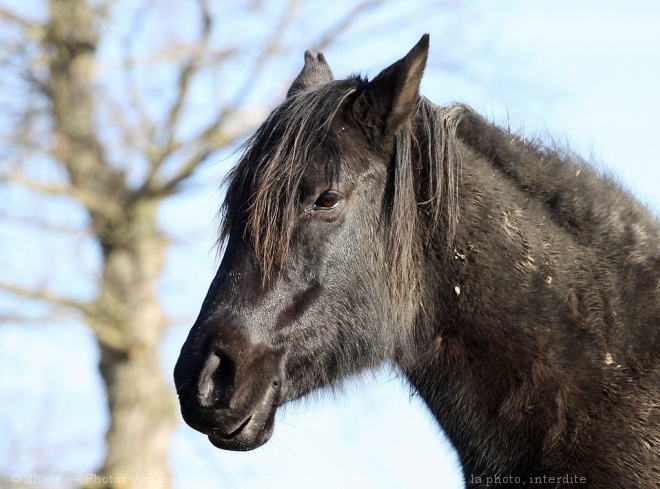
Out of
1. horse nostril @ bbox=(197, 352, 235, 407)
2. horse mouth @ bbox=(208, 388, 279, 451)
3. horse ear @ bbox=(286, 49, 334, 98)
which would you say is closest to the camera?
horse nostril @ bbox=(197, 352, 235, 407)

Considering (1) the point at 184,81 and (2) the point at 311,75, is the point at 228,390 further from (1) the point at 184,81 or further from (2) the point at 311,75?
(1) the point at 184,81

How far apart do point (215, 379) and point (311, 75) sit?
2.06 m

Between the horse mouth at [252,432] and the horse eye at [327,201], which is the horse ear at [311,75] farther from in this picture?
the horse mouth at [252,432]

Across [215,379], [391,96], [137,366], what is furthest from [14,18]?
[215,379]

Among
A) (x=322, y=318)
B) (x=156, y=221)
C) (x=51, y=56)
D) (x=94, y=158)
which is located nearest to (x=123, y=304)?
(x=156, y=221)

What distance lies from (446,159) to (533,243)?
22.3 inches

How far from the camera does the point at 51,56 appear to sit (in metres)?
16.0

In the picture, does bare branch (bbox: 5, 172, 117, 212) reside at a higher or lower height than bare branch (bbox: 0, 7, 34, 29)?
lower

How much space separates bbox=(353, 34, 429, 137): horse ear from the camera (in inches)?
159

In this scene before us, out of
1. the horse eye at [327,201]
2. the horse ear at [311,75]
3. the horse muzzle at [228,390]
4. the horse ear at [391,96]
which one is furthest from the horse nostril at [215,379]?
the horse ear at [311,75]

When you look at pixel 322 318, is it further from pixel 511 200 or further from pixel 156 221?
pixel 156 221

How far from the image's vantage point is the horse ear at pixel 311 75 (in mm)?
4957

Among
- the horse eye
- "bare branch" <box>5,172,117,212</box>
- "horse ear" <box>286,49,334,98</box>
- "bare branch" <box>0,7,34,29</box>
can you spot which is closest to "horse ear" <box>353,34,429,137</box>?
the horse eye

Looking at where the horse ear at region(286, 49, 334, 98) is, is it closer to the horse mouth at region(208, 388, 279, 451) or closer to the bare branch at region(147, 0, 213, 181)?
the horse mouth at region(208, 388, 279, 451)
